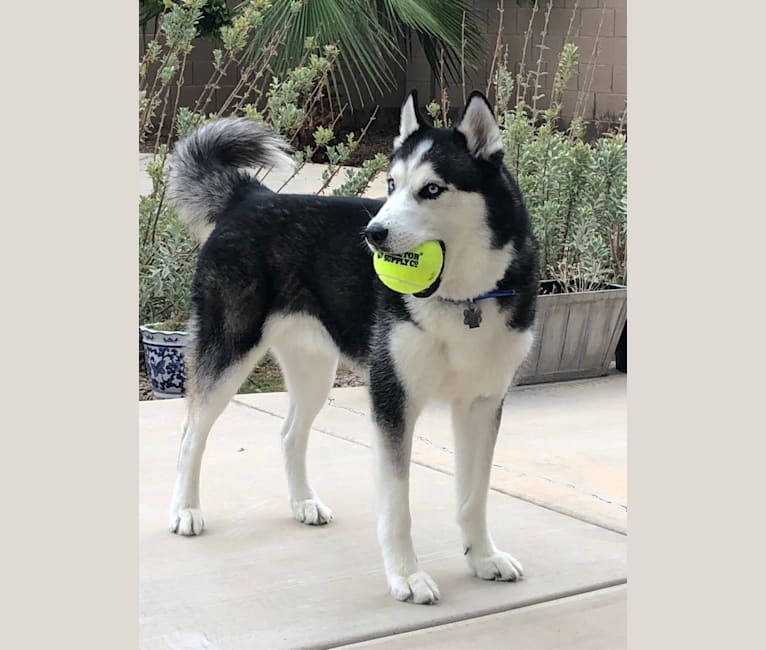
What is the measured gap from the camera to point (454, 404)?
11.5ft

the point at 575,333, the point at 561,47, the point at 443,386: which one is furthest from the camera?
the point at 561,47

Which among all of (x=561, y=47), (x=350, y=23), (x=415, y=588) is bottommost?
(x=415, y=588)

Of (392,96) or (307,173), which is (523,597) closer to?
(307,173)

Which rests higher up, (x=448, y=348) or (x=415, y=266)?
(x=415, y=266)

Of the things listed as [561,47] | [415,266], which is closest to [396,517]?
[415,266]

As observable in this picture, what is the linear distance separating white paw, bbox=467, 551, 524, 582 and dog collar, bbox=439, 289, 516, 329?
783 millimetres

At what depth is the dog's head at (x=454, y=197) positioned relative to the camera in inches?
121

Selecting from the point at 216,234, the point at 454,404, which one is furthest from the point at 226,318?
the point at 454,404

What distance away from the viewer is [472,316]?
3.29 meters

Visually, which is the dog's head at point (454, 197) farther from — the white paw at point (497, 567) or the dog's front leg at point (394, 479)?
the white paw at point (497, 567)

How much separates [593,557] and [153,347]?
2787 mm

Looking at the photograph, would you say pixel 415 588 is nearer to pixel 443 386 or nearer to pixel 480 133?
pixel 443 386

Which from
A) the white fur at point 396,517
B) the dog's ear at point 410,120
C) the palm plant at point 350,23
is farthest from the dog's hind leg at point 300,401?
the palm plant at point 350,23

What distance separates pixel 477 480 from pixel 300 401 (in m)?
0.89
